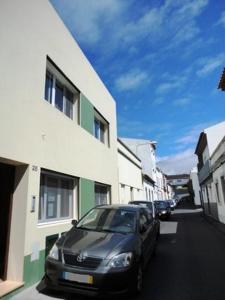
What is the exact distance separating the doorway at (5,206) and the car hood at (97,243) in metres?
1.29

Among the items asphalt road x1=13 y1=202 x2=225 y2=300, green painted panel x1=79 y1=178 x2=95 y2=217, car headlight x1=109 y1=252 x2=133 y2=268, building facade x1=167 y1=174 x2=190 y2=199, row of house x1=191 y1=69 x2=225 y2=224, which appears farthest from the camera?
building facade x1=167 y1=174 x2=190 y2=199

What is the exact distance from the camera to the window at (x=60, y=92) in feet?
25.0

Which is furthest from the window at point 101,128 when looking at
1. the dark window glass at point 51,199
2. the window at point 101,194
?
the dark window glass at point 51,199

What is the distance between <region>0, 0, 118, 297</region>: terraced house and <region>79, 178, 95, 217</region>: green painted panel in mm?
33

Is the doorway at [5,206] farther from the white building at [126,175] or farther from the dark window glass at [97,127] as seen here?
the white building at [126,175]

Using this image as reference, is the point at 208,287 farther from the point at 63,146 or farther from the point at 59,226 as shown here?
the point at 63,146

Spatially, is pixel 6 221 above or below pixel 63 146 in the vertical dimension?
below

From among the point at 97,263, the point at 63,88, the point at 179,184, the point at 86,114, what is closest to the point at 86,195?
the point at 86,114

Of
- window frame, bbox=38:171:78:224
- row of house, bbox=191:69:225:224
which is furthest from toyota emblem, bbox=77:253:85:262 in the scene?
row of house, bbox=191:69:225:224

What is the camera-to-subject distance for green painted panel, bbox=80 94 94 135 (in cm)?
951

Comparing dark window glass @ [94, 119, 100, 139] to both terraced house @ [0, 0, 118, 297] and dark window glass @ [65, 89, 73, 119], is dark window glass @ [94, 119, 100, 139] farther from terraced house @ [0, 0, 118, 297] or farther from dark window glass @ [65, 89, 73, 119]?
dark window glass @ [65, 89, 73, 119]

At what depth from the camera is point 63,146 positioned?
7527mm

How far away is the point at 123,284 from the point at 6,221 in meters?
2.80

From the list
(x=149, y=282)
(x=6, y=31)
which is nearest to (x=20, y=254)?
(x=149, y=282)
